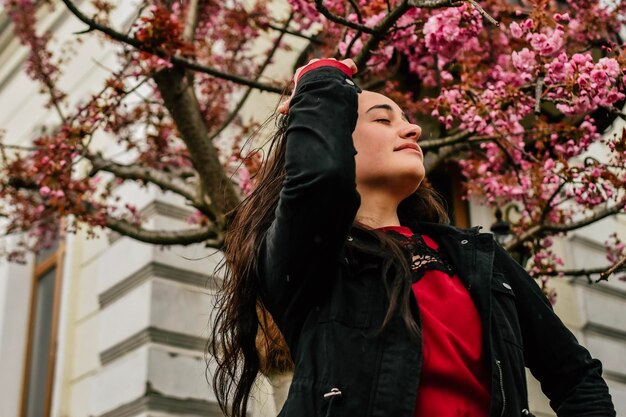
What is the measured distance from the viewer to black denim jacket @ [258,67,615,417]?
2137 mm

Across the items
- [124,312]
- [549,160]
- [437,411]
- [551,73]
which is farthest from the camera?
[124,312]

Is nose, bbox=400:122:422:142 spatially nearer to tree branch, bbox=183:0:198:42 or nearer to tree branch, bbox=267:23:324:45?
tree branch, bbox=267:23:324:45

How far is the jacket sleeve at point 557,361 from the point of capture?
2350 millimetres

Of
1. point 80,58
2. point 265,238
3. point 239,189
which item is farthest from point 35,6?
point 265,238

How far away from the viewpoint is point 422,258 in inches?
96.8

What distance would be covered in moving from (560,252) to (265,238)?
21.2 feet

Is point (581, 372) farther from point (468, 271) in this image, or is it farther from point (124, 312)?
→ point (124, 312)

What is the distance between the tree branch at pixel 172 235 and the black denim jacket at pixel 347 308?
2997mm

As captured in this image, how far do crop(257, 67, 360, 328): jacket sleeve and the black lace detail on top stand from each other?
0.24m

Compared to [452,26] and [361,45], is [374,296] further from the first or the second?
[361,45]

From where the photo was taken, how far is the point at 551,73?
4.59m

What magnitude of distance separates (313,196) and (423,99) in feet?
12.9

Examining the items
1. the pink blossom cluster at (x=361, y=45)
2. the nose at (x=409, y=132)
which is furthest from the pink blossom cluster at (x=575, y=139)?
the nose at (x=409, y=132)

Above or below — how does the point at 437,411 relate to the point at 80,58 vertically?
below
